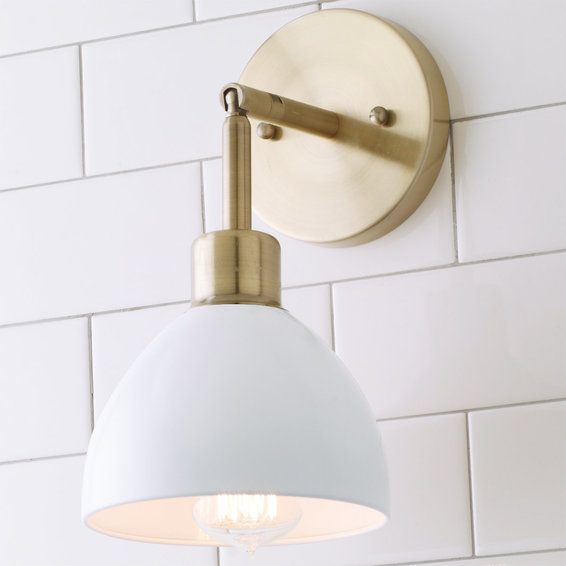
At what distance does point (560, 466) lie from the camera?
2.67ft

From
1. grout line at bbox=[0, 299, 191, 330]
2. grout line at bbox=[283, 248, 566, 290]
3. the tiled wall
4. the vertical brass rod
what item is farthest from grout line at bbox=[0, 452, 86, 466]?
the vertical brass rod

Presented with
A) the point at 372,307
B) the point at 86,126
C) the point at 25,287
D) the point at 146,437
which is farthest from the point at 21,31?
the point at 146,437

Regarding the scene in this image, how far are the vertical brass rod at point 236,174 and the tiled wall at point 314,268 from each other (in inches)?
7.8

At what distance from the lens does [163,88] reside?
97 centimetres

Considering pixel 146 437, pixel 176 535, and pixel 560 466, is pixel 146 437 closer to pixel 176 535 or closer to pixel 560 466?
pixel 176 535

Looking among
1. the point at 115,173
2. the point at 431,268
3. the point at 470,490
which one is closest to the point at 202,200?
the point at 115,173

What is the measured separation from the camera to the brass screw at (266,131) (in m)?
0.89

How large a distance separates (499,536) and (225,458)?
1.01 ft

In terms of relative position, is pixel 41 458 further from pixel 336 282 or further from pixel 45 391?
pixel 336 282

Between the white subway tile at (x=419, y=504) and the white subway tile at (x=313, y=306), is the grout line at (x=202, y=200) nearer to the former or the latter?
the white subway tile at (x=313, y=306)

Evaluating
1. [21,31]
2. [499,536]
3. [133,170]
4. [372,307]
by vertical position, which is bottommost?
[499,536]

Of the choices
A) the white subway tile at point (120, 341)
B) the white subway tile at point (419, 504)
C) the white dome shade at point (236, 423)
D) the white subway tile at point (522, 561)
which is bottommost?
the white subway tile at point (522, 561)

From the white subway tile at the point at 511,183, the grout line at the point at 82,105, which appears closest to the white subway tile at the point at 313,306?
the white subway tile at the point at 511,183

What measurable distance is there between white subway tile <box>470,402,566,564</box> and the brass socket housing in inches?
8.9
